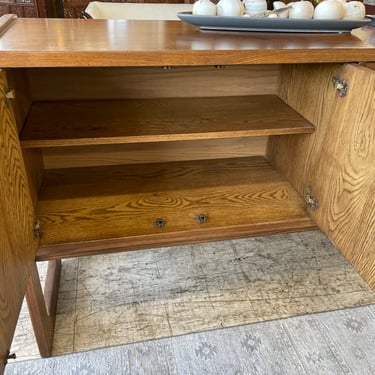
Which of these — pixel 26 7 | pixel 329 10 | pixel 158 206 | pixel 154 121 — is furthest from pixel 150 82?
pixel 26 7

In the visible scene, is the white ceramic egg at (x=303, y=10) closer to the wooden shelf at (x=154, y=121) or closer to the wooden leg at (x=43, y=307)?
the wooden shelf at (x=154, y=121)

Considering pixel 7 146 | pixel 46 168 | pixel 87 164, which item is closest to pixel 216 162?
pixel 87 164

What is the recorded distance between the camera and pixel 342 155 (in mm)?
842

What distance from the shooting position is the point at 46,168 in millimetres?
1142

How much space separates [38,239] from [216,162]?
62 cm

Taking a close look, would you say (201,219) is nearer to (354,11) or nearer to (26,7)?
(354,11)

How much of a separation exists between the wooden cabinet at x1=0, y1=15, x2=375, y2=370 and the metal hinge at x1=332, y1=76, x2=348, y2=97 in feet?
0.04

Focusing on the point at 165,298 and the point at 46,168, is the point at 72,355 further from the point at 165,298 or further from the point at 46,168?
the point at 46,168

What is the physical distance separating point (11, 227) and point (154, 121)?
43cm

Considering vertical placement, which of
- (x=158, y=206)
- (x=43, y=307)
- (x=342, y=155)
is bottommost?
(x=43, y=307)

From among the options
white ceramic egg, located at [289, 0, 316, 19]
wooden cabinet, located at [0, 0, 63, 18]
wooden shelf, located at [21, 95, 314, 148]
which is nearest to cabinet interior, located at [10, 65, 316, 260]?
wooden shelf, located at [21, 95, 314, 148]

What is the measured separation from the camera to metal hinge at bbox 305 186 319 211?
97 cm

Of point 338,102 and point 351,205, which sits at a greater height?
point 338,102

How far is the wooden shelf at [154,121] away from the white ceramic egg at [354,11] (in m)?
0.27
